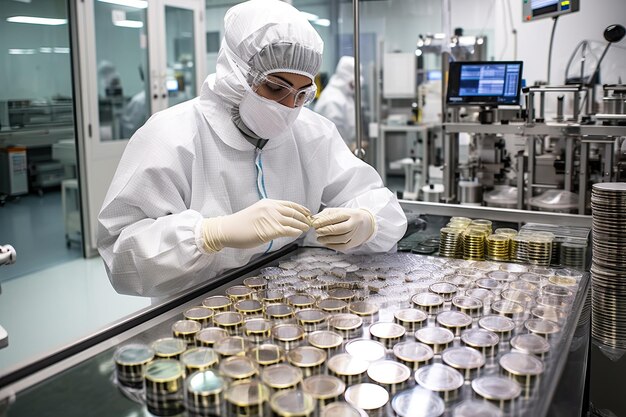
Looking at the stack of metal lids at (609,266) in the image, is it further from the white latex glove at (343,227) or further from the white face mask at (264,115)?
the white face mask at (264,115)

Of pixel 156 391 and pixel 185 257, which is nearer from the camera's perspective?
pixel 156 391

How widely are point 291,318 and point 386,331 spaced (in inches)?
7.1

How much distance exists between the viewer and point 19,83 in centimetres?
385

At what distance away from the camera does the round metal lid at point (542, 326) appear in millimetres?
1004

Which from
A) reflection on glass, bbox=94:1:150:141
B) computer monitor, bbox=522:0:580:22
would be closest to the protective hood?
computer monitor, bbox=522:0:580:22

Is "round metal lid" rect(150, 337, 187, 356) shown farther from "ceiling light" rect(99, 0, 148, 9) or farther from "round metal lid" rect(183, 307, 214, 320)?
"ceiling light" rect(99, 0, 148, 9)

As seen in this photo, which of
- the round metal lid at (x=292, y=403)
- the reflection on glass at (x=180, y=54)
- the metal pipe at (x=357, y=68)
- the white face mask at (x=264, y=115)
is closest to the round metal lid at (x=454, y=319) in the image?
the round metal lid at (x=292, y=403)

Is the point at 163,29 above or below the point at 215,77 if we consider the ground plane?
above

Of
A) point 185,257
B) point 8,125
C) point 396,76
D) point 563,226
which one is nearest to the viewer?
point 185,257

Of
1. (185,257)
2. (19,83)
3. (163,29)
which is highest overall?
(163,29)

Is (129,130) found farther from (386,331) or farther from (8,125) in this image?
(386,331)

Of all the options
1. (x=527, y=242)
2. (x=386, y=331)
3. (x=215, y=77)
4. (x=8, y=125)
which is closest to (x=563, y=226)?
(x=527, y=242)

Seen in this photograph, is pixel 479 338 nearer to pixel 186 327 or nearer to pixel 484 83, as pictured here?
pixel 186 327

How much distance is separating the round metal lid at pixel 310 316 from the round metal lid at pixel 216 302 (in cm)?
15
